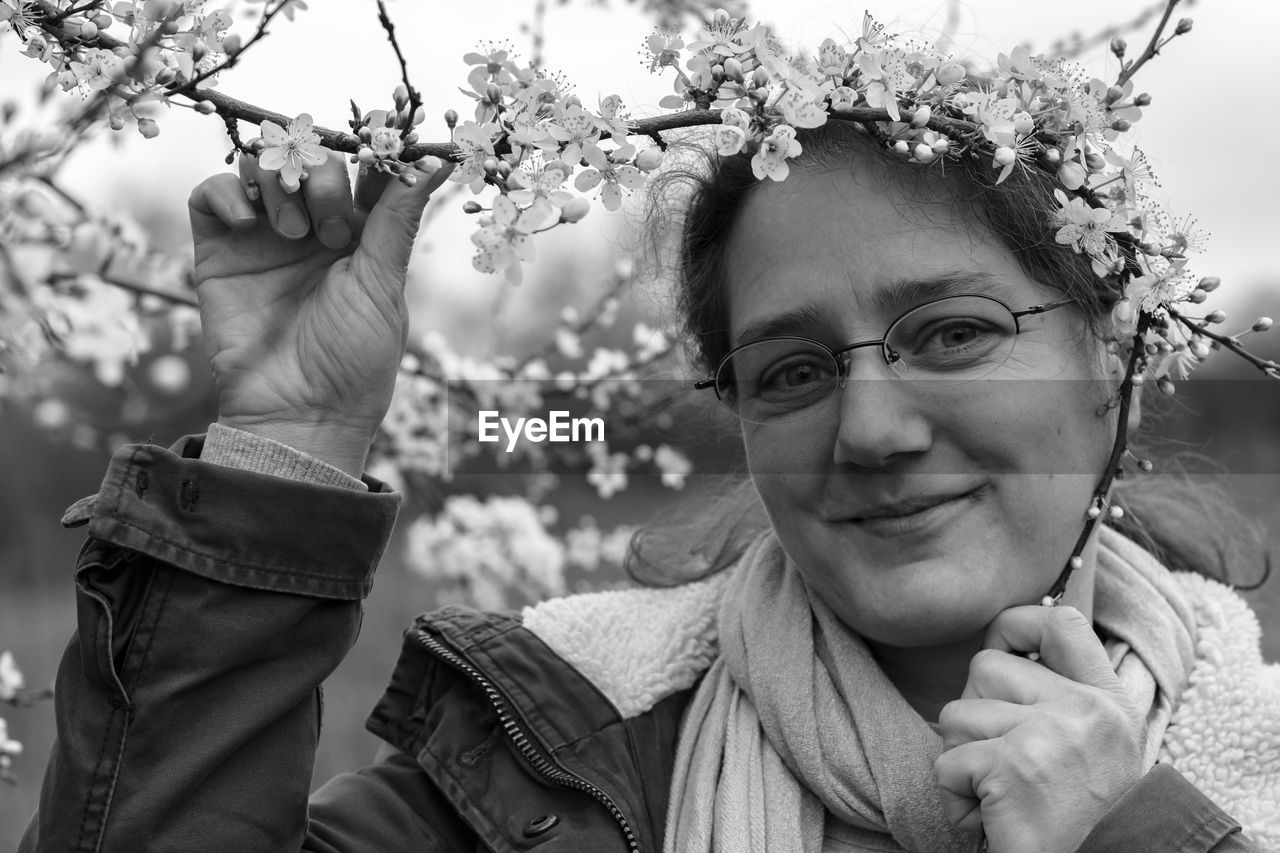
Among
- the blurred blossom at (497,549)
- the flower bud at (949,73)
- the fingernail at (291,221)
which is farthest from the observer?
the blurred blossom at (497,549)

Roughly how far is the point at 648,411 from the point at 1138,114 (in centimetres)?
176

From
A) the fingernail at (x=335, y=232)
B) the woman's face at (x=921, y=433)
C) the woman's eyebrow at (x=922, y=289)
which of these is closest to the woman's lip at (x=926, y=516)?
the woman's face at (x=921, y=433)

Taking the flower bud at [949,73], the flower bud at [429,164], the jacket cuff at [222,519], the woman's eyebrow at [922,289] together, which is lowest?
the jacket cuff at [222,519]

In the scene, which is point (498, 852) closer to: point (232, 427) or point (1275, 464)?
point (232, 427)

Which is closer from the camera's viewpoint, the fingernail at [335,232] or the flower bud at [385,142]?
the flower bud at [385,142]

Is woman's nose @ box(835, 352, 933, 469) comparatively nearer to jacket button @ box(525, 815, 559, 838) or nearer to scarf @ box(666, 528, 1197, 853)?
scarf @ box(666, 528, 1197, 853)

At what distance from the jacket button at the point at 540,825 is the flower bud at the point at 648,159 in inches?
36.0

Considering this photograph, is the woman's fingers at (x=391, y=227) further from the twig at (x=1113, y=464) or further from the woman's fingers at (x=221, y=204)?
the twig at (x=1113, y=464)

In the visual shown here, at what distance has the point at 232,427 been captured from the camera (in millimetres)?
1466

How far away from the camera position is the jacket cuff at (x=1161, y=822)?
4.15 feet

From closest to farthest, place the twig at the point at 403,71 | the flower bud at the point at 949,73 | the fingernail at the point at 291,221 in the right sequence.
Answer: the twig at the point at 403,71, the flower bud at the point at 949,73, the fingernail at the point at 291,221

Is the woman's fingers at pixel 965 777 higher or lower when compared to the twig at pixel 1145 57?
lower

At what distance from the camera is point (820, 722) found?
1.62 meters

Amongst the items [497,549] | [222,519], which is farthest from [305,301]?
[497,549]
